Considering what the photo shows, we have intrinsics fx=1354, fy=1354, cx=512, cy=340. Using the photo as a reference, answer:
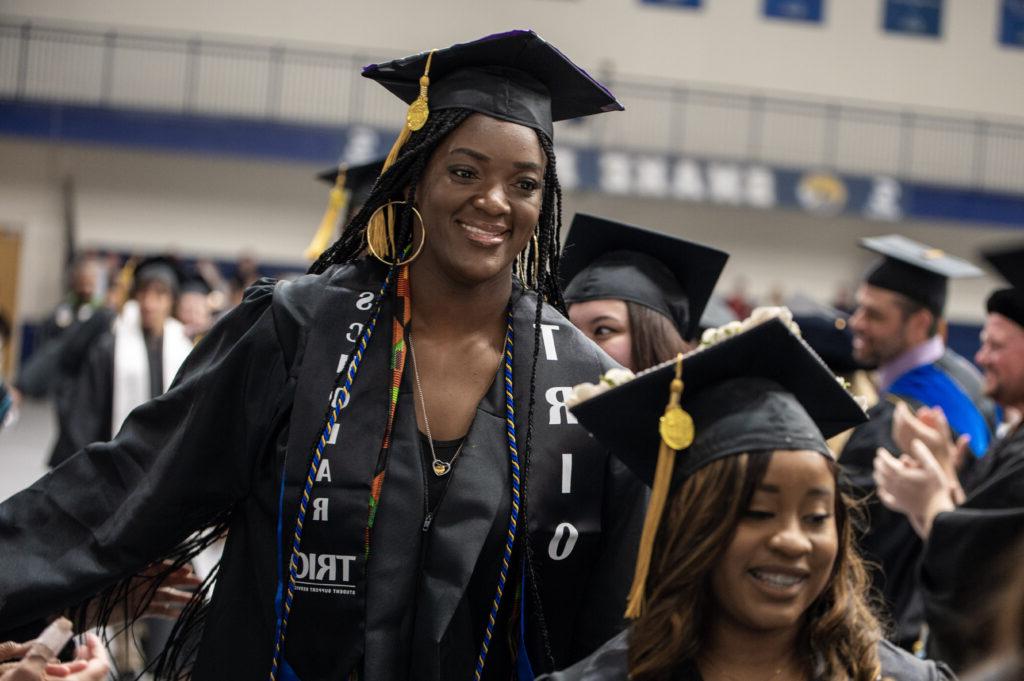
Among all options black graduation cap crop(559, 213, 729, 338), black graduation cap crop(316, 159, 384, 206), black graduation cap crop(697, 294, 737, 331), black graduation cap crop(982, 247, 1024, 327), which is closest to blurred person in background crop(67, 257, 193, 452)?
black graduation cap crop(316, 159, 384, 206)

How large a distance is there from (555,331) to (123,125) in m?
16.0

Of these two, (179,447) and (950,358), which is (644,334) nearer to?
(179,447)

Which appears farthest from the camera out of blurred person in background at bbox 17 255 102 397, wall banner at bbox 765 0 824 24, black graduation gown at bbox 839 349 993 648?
wall banner at bbox 765 0 824 24

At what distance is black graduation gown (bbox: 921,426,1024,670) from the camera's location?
12.0 feet

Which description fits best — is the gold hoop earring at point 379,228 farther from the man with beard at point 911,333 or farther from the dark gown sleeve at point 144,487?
the man with beard at point 911,333

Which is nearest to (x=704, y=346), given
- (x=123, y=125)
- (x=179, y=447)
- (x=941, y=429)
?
(x=179, y=447)

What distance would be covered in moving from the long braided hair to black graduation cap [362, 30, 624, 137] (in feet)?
0.13

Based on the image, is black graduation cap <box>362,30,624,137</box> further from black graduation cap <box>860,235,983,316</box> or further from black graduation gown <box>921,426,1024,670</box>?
black graduation cap <box>860,235,983,316</box>

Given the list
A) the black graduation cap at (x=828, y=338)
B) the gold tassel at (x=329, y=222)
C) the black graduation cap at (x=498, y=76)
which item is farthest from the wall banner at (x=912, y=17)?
the black graduation cap at (x=498, y=76)

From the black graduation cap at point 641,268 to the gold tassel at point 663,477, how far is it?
1558mm

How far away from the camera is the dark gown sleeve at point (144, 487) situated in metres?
2.60

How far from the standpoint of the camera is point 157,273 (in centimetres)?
845

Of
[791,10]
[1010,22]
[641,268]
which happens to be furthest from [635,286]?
[1010,22]

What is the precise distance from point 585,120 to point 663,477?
669 inches
